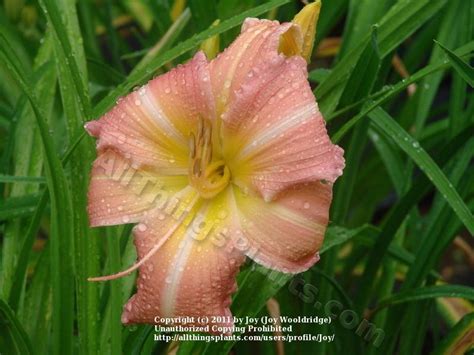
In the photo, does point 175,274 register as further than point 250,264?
No

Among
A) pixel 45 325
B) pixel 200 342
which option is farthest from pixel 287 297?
pixel 45 325

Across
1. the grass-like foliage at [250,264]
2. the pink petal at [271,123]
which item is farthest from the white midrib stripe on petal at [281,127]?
the grass-like foliage at [250,264]

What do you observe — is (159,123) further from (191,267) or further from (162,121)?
(191,267)

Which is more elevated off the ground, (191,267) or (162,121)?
(162,121)

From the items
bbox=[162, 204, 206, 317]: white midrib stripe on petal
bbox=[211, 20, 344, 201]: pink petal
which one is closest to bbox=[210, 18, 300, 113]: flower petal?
bbox=[211, 20, 344, 201]: pink petal

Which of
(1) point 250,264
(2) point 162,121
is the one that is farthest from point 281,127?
(1) point 250,264

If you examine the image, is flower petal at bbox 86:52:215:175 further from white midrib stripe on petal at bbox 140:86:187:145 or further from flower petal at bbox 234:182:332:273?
flower petal at bbox 234:182:332:273

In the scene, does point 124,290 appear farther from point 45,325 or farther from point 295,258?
point 295,258
